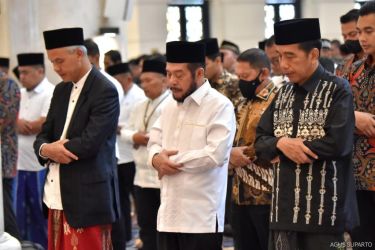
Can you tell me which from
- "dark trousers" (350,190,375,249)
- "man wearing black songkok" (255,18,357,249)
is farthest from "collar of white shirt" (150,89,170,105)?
"man wearing black songkok" (255,18,357,249)

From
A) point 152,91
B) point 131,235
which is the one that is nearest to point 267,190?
point 152,91

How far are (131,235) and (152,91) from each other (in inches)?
78.4

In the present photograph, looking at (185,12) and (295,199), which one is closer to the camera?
(295,199)

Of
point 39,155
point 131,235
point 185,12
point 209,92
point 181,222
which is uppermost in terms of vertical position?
point 185,12

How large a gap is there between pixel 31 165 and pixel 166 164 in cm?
291

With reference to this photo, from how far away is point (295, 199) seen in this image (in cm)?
370

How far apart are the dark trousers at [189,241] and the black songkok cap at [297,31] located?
4.01 ft

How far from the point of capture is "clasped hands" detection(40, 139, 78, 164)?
14.9 feet

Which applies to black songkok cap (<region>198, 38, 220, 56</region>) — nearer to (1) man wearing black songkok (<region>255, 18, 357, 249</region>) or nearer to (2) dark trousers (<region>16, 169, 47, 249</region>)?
(1) man wearing black songkok (<region>255, 18, 357, 249</region>)

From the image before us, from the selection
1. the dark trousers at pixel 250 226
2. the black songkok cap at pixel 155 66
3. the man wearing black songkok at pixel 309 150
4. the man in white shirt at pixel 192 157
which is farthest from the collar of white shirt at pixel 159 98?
the man wearing black songkok at pixel 309 150

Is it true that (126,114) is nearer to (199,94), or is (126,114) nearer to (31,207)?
(31,207)

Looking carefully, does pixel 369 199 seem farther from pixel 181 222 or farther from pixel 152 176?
pixel 152 176

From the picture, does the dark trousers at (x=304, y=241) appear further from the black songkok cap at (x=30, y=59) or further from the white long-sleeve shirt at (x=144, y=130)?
the black songkok cap at (x=30, y=59)

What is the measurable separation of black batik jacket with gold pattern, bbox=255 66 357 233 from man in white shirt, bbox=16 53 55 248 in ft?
11.7
